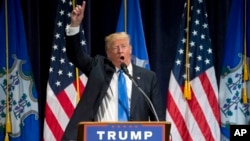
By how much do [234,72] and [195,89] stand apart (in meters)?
0.41

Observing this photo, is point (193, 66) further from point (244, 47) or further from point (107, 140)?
point (107, 140)

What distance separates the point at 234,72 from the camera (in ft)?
17.1

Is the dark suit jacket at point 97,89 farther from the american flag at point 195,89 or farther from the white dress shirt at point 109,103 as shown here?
the american flag at point 195,89

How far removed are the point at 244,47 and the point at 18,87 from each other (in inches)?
86.0

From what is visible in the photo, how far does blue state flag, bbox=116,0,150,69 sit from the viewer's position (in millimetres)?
5102

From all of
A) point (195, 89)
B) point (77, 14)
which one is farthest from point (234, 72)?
point (77, 14)

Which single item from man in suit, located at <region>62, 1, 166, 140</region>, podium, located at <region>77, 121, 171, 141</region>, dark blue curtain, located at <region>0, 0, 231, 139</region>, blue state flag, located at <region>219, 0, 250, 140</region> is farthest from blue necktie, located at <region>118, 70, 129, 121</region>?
blue state flag, located at <region>219, 0, 250, 140</region>

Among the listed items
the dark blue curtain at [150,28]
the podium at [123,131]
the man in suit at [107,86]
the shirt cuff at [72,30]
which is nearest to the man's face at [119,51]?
the man in suit at [107,86]

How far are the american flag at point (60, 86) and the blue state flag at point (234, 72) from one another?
4.52ft

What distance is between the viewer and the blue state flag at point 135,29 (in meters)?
5.10

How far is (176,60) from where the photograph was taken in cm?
523

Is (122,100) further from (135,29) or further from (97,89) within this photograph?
(135,29)

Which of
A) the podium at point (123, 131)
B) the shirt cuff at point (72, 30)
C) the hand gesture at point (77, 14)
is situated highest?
the hand gesture at point (77, 14)

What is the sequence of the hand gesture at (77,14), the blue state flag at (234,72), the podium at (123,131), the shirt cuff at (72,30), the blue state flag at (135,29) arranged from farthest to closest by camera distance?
1. the blue state flag at (234,72)
2. the blue state flag at (135,29)
3. the shirt cuff at (72,30)
4. the hand gesture at (77,14)
5. the podium at (123,131)
